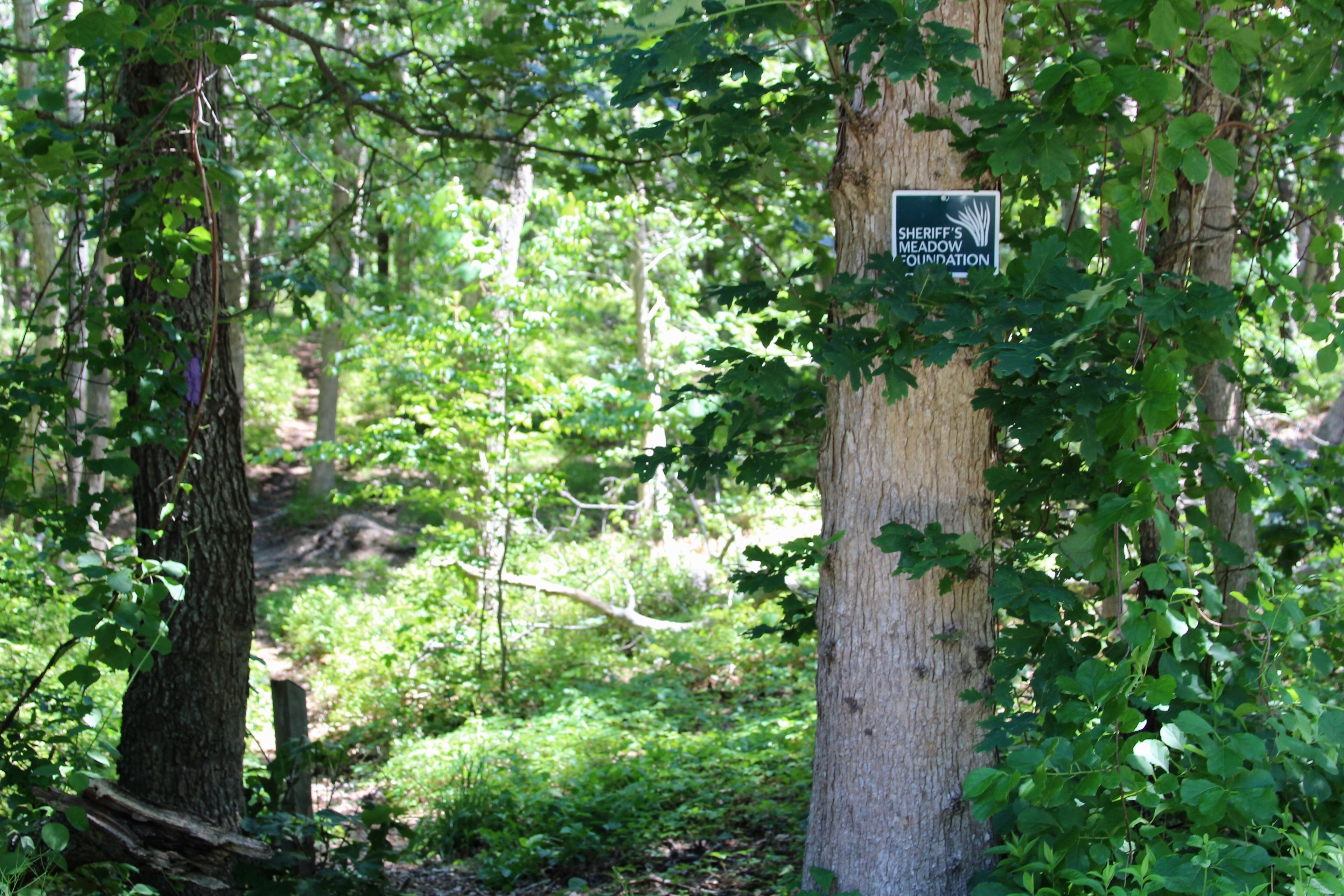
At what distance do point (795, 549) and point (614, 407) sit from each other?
5915 millimetres

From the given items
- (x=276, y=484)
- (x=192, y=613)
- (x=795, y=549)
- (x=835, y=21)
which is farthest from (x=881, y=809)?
(x=276, y=484)

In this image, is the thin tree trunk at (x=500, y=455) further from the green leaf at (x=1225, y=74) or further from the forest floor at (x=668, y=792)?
the green leaf at (x=1225, y=74)

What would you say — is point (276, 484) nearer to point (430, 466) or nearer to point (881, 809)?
point (430, 466)

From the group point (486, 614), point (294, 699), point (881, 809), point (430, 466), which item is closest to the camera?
point (881, 809)

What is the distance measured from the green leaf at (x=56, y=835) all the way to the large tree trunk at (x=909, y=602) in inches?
78.9

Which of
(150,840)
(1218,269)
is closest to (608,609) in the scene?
(150,840)

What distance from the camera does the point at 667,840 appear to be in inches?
176

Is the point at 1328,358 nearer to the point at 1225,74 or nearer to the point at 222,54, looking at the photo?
the point at 1225,74

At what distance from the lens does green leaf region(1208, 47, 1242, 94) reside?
2.10 m

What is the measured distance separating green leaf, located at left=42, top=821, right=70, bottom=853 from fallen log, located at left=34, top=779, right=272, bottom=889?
0.38 m

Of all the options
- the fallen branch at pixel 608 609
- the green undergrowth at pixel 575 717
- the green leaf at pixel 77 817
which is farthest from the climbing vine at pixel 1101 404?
the fallen branch at pixel 608 609

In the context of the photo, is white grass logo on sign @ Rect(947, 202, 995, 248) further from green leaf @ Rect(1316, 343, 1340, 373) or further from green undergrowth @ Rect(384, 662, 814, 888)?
green undergrowth @ Rect(384, 662, 814, 888)

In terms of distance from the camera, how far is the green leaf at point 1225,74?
210cm

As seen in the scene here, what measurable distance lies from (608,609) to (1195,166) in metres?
6.99
